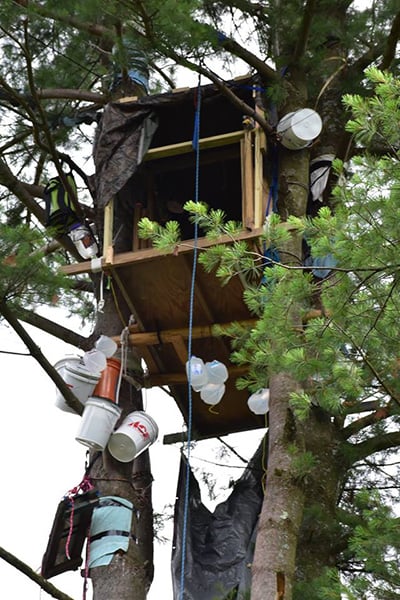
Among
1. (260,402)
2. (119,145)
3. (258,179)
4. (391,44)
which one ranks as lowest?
(260,402)

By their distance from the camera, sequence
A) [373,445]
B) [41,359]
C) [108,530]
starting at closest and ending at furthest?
[41,359]
[108,530]
[373,445]

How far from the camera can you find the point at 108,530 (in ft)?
16.1

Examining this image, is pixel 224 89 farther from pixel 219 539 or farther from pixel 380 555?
pixel 380 555

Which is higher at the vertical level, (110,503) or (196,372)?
(196,372)

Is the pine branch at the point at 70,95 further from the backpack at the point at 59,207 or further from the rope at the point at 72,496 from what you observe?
the rope at the point at 72,496

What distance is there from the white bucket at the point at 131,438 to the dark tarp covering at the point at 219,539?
559 mm

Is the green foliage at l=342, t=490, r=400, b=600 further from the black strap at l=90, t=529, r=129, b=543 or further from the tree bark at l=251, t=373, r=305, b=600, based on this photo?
the black strap at l=90, t=529, r=129, b=543

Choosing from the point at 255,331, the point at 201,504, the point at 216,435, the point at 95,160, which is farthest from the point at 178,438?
the point at 255,331

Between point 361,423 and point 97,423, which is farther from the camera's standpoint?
point 361,423

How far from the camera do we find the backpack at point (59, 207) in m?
5.63

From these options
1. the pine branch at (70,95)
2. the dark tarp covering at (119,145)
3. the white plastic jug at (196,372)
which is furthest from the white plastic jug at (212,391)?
the pine branch at (70,95)

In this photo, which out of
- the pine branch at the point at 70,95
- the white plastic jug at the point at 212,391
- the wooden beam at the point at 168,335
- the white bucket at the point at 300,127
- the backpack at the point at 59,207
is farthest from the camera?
the pine branch at the point at 70,95

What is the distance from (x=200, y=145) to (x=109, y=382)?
4.33 ft

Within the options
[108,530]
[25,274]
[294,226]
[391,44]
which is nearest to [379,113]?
[294,226]
